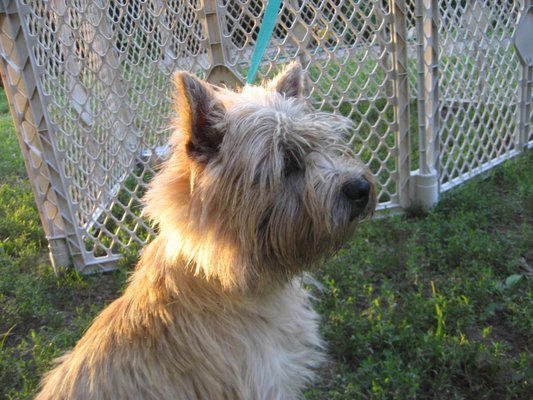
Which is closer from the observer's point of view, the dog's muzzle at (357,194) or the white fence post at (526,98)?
the dog's muzzle at (357,194)

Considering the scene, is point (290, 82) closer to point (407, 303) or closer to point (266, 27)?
point (266, 27)

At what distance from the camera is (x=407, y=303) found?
3240mm

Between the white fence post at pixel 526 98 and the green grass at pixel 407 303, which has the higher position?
the white fence post at pixel 526 98

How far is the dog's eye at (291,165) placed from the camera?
6.49 ft

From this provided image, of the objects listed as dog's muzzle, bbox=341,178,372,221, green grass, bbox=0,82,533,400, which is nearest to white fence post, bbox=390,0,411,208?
green grass, bbox=0,82,533,400

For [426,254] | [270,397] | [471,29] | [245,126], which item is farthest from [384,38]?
[270,397]

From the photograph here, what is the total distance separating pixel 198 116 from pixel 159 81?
9.12 feet

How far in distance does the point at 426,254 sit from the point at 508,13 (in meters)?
3.04

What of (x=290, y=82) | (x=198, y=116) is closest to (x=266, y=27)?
(x=290, y=82)

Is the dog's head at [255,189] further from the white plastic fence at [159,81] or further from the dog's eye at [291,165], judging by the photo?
the white plastic fence at [159,81]

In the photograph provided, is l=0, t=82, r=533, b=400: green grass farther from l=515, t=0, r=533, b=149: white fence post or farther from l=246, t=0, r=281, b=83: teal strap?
l=246, t=0, r=281, b=83: teal strap

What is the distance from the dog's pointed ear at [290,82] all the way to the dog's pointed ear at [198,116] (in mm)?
368

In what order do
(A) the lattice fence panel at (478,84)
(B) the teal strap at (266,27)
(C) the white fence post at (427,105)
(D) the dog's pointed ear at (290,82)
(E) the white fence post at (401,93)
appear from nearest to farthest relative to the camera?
1. (D) the dog's pointed ear at (290,82)
2. (B) the teal strap at (266,27)
3. (E) the white fence post at (401,93)
4. (C) the white fence post at (427,105)
5. (A) the lattice fence panel at (478,84)

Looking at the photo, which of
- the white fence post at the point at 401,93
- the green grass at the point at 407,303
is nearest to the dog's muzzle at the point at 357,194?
the green grass at the point at 407,303
